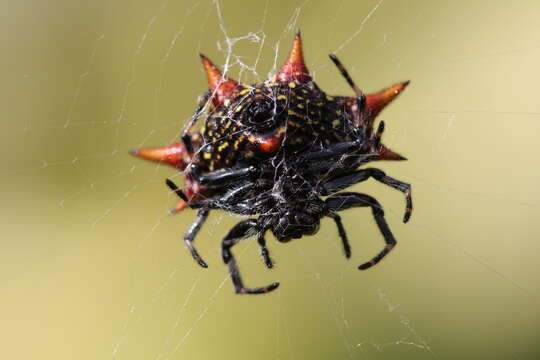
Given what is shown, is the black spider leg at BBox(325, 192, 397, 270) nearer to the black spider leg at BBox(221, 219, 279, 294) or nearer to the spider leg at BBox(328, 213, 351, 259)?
the spider leg at BBox(328, 213, 351, 259)

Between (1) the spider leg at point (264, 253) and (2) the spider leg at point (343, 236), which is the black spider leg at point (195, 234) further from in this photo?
(2) the spider leg at point (343, 236)

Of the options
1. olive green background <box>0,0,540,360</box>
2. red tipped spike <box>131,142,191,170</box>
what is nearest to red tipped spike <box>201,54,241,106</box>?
red tipped spike <box>131,142,191,170</box>

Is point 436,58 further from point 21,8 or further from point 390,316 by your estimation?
point 21,8

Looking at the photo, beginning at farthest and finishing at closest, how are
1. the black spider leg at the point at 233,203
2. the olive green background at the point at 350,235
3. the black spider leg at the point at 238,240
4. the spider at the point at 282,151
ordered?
the olive green background at the point at 350,235, the black spider leg at the point at 238,240, the black spider leg at the point at 233,203, the spider at the point at 282,151

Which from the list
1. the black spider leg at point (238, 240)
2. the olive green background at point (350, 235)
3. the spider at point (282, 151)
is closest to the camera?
the spider at point (282, 151)

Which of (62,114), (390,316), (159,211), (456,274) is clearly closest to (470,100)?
(456,274)

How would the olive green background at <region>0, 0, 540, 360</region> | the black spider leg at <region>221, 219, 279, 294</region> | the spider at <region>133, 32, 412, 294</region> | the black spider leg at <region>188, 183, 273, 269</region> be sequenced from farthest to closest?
1. the olive green background at <region>0, 0, 540, 360</region>
2. the black spider leg at <region>221, 219, 279, 294</region>
3. the black spider leg at <region>188, 183, 273, 269</region>
4. the spider at <region>133, 32, 412, 294</region>

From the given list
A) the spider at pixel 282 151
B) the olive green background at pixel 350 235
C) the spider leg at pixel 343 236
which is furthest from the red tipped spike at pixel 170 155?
the olive green background at pixel 350 235
